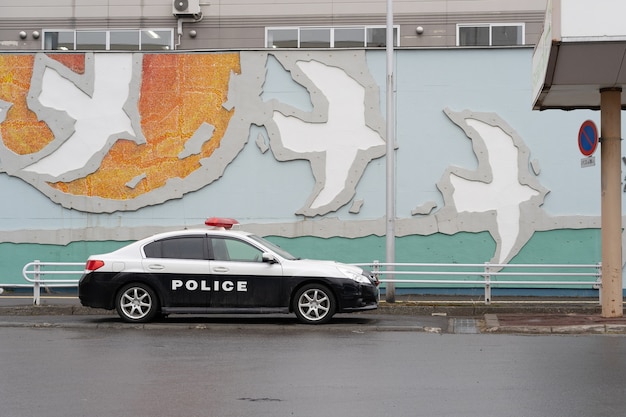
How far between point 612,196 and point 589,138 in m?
0.98

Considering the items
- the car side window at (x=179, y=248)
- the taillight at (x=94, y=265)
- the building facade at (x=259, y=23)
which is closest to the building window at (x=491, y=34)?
the building facade at (x=259, y=23)

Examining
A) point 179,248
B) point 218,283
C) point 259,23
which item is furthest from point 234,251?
point 259,23

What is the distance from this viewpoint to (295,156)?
831 inches

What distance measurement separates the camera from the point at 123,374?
983 centimetres

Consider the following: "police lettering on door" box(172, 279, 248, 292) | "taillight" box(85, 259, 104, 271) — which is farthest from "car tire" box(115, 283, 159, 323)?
"taillight" box(85, 259, 104, 271)

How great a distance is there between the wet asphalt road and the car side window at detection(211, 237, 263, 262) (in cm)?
154

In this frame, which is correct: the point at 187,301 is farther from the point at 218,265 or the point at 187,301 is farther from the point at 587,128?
the point at 587,128

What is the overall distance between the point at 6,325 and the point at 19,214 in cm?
682

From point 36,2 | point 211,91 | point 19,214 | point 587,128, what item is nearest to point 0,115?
point 19,214

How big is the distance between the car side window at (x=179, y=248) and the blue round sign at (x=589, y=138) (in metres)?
6.21

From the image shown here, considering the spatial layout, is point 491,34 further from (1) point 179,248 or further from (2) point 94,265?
(2) point 94,265

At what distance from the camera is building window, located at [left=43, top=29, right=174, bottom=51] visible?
92.2 ft

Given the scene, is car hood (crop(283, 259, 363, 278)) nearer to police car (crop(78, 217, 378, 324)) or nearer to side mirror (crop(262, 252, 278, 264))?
police car (crop(78, 217, 378, 324))

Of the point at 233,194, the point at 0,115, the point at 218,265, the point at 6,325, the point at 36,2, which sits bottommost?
the point at 6,325
